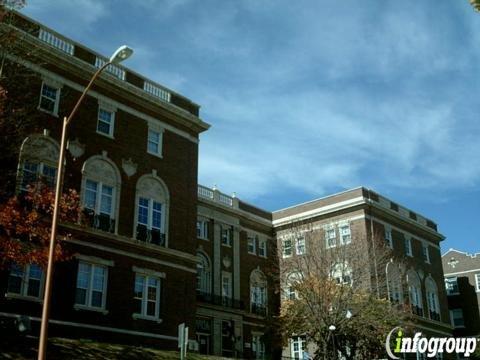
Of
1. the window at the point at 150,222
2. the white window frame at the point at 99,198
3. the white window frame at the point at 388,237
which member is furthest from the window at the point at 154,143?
the white window frame at the point at 388,237

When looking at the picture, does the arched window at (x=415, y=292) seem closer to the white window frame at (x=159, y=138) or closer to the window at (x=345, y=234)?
the window at (x=345, y=234)

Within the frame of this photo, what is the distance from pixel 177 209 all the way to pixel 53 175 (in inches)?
345

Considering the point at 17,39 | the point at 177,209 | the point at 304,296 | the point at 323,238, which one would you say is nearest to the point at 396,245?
the point at 323,238

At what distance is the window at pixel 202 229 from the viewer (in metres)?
51.0

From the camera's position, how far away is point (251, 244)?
56.5m

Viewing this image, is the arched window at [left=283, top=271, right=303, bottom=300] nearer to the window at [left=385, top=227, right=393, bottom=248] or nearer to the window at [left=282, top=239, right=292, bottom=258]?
the window at [left=282, top=239, right=292, bottom=258]

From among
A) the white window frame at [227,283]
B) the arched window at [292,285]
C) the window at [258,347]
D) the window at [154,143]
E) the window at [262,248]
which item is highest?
the window at [154,143]

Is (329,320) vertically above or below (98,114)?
below

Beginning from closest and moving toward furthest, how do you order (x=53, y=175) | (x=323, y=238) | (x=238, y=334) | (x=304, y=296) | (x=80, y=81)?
(x=53, y=175), (x=80, y=81), (x=304, y=296), (x=323, y=238), (x=238, y=334)

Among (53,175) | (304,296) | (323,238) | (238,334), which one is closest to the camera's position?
(53,175)

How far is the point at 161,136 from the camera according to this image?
3844 centimetres

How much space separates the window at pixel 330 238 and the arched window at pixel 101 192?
1865 centimetres

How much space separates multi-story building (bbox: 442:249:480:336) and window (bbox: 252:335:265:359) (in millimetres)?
27368

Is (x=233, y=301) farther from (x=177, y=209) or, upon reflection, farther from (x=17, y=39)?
(x=17, y=39)
